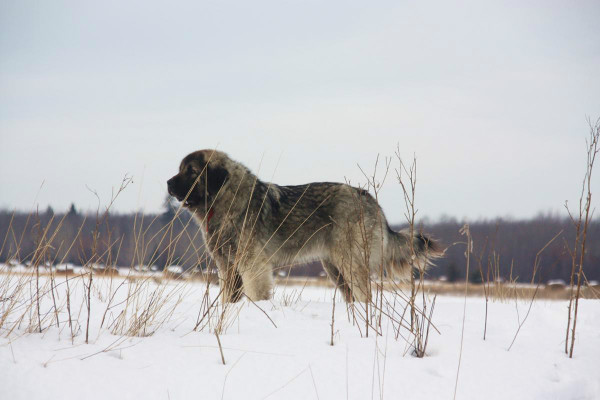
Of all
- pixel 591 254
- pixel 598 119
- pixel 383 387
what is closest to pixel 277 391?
pixel 383 387

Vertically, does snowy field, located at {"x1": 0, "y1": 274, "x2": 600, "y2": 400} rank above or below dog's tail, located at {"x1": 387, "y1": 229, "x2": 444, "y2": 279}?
below

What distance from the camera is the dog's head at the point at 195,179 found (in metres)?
5.03

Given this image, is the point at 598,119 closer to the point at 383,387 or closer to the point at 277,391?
the point at 383,387

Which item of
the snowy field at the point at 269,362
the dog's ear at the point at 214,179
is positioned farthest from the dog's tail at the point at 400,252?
the snowy field at the point at 269,362

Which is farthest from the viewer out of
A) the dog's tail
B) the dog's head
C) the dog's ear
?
the dog's tail

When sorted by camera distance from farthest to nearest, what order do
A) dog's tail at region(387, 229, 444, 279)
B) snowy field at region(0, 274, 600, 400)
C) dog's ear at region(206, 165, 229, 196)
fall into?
dog's tail at region(387, 229, 444, 279) < dog's ear at region(206, 165, 229, 196) < snowy field at region(0, 274, 600, 400)

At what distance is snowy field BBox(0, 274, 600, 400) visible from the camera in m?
2.21

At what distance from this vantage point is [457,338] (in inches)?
116

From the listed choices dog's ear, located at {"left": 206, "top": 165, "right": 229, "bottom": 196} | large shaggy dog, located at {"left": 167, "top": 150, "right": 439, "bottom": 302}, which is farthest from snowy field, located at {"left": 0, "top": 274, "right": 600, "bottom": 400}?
dog's ear, located at {"left": 206, "top": 165, "right": 229, "bottom": 196}

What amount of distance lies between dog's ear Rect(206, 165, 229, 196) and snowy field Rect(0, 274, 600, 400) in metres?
2.07

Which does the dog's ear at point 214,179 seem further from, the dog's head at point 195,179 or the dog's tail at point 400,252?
the dog's tail at point 400,252

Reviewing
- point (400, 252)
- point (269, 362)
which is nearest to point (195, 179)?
point (400, 252)

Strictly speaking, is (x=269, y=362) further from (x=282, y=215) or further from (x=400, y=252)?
(x=400, y=252)

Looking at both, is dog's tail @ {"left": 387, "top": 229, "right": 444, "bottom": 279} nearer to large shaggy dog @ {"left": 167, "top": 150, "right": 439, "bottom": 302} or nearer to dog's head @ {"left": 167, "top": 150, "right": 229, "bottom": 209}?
large shaggy dog @ {"left": 167, "top": 150, "right": 439, "bottom": 302}
